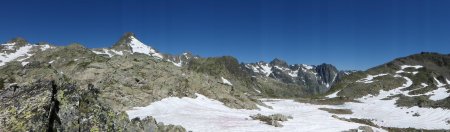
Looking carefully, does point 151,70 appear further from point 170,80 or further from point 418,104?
point 418,104

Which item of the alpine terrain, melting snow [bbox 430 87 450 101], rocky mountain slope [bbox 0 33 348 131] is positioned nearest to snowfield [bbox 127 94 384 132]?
the alpine terrain

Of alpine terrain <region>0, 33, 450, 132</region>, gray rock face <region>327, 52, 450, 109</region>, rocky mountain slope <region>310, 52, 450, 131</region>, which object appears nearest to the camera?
alpine terrain <region>0, 33, 450, 132</region>

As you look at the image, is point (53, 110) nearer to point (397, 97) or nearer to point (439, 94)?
point (397, 97)

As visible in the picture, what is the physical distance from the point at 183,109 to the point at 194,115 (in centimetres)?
414

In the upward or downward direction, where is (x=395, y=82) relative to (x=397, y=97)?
upward

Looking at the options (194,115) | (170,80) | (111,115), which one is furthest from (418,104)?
(111,115)

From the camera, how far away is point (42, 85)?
12.4 m

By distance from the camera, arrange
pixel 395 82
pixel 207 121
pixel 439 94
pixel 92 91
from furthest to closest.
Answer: pixel 395 82, pixel 439 94, pixel 207 121, pixel 92 91

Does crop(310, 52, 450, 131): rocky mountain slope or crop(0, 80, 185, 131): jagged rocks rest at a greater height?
crop(310, 52, 450, 131): rocky mountain slope

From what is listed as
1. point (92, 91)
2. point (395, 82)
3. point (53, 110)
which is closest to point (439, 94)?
point (395, 82)

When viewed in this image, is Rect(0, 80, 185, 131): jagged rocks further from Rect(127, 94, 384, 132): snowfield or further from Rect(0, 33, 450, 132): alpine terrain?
Rect(127, 94, 384, 132): snowfield

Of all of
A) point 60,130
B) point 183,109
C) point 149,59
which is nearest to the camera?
point 60,130

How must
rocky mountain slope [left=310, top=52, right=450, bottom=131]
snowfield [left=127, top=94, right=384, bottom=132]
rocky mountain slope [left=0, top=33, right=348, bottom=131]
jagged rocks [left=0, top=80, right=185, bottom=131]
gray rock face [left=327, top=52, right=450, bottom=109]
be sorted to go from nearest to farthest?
1. jagged rocks [left=0, top=80, right=185, bottom=131]
2. rocky mountain slope [left=0, top=33, right=348, bottom=131]
3. snowfield [left=127, top=94, right=384, bottom=132]
4. rocky mountain slope [left=310, top=52, right=450, bottom=131]
5. gray rock face [left=327, top=52, right=450, bottom=109]

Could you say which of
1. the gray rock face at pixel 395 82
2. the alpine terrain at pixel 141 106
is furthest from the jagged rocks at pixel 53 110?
the gray rock face at pixel 395 82
